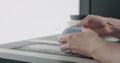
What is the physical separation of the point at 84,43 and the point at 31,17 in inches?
37.2

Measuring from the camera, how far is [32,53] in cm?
55

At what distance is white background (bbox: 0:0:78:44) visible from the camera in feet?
4.29

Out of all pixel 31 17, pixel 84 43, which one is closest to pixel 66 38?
Result: pixel 84 43

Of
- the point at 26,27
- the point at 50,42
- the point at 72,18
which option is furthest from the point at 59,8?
the point at 50,42

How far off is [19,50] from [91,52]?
0.17 m

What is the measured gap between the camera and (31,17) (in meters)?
1.42

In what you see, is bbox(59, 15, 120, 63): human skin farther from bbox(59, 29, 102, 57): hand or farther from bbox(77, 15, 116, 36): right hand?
bbox(77, 15, 116, 36): right hand

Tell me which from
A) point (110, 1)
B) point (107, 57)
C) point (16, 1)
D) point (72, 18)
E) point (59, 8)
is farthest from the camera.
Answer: point (59, 8)

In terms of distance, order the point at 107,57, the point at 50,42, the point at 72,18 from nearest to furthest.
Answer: the point at 107,57, the point at 50,42, the point at 72,18

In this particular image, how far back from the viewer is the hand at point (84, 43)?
19.6 inches

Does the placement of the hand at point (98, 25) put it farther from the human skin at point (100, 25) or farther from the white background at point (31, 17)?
the white background at point (31, 17)

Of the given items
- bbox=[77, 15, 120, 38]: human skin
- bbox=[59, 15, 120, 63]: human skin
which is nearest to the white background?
bbox=[77, 15, 120, 38]: human skin

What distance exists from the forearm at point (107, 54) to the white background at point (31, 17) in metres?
0.86

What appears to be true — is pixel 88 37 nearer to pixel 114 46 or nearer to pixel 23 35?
pixel 114 46
